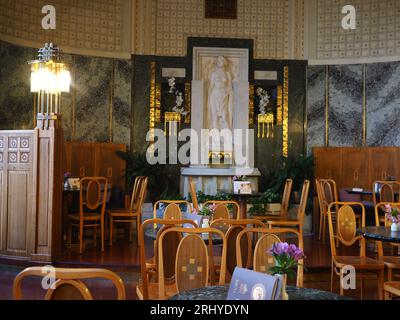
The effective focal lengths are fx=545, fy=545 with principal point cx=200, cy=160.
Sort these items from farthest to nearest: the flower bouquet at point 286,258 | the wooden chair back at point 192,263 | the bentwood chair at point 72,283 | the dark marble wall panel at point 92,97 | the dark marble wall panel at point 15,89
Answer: the dark marble wall panel at point 92,97, the dark marble wall panel at point 15,89, the wooden chair back at point 192,263, the flower bouquet at point 286,258, the bentwood chair at point 72,283

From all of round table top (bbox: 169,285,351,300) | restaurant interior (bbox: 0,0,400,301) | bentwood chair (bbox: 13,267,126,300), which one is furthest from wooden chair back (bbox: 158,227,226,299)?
restaurant interior (bbox: 0,0,400,301)

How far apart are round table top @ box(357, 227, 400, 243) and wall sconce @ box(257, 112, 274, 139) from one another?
631cm

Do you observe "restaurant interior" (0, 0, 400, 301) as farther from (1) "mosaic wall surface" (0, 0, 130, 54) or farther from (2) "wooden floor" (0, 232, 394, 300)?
(2) "wooden floor" (0, 232, 394, 300)

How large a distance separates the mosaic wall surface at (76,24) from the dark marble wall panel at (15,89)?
32 cm

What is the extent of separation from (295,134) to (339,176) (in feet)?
4.14

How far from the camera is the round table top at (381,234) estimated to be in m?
4.67

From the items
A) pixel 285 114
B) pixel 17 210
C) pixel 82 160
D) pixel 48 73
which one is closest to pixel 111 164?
pixel 82 160

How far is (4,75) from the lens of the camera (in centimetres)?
921

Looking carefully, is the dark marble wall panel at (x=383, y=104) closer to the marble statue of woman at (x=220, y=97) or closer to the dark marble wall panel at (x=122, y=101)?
the marble statue of woman at (x=220, y=97)

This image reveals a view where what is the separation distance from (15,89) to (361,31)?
702cm

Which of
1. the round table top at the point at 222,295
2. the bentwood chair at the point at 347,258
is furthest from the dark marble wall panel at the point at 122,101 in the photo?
the round table top at the point at 222,295

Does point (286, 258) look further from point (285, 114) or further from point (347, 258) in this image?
point (285, 114)

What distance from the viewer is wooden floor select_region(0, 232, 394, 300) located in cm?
579
